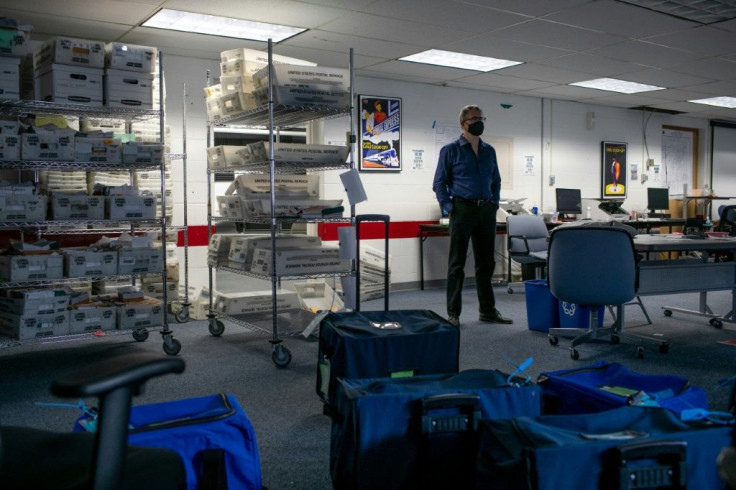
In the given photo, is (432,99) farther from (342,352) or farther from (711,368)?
(342,352)

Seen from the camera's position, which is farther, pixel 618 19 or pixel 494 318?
pixel 494 318

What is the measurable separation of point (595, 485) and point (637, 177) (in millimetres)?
9004

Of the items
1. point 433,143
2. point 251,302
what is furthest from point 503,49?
point 251,302

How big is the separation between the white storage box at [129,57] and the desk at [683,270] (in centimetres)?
324

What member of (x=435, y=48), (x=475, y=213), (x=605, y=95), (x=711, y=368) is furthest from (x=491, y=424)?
(x=605, y=95)

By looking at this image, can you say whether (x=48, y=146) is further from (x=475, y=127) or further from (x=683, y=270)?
(x=683, y=270)

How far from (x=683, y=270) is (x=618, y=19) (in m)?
2.03

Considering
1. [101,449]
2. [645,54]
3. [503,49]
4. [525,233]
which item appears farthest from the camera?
[525,233]

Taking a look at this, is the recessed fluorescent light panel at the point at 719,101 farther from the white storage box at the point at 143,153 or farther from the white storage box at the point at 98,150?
the white storage box at the point at 98,150

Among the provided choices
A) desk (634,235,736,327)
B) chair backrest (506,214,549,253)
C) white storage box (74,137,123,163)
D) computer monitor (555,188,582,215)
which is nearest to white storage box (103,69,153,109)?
white storage box (74,137,123,163)

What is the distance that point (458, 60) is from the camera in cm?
620

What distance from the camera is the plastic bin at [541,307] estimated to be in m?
4.51

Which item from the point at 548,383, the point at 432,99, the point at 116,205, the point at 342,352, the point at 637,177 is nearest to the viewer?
the point at 548,383

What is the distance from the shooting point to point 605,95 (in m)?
8.05
